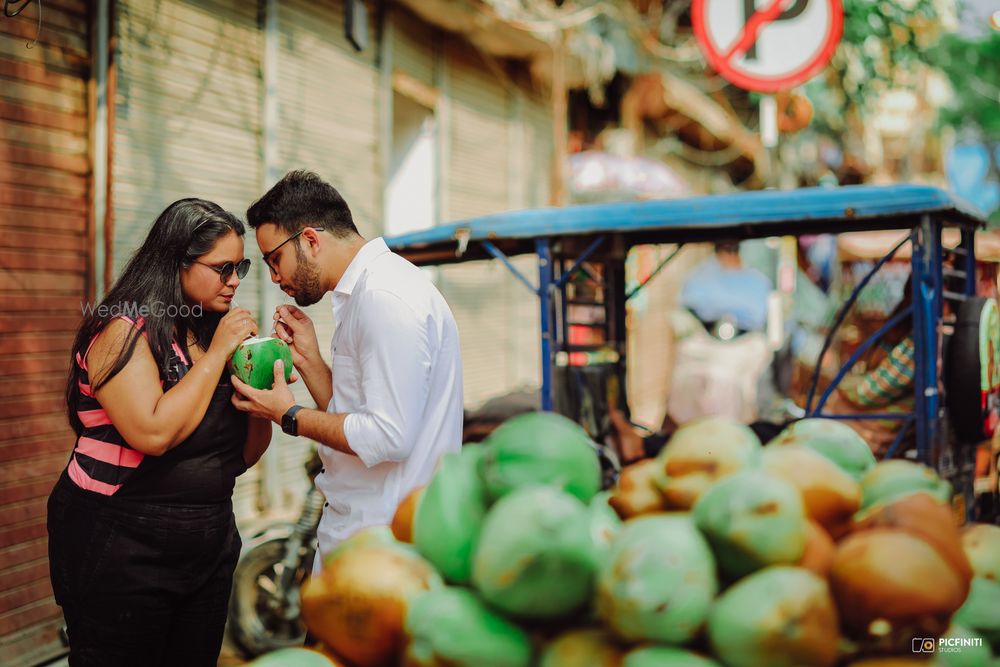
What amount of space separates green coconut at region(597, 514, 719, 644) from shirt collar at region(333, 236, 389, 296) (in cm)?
140

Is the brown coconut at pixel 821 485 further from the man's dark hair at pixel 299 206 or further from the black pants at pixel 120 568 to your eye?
the black pants at pixel 120 568

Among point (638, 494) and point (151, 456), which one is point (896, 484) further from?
point (151, 456)

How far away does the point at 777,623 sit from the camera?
3.96ft

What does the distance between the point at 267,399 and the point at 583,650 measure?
4.64ft

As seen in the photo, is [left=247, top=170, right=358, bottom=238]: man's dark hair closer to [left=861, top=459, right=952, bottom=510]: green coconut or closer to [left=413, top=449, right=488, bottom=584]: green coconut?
[left=413, top=449, right=488, bottom=584]: green coconut

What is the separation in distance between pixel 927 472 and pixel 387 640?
997 millimetres

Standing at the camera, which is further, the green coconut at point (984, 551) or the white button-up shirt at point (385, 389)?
the white button-up shirt at point (385, 389)

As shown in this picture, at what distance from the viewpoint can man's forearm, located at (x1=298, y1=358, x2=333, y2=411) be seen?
9.00ft

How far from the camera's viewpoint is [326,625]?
1.50m

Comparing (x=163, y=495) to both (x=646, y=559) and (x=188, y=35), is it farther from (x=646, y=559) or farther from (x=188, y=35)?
(x=188, y=35)

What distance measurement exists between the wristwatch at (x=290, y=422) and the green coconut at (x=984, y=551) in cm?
159

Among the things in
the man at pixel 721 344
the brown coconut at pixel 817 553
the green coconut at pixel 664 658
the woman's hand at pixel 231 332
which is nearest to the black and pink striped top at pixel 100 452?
the woman's hand at pixel 231 332

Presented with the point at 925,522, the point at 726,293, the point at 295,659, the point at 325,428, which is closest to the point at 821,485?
the point at 925,522

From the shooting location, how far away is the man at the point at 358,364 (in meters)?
2.27
